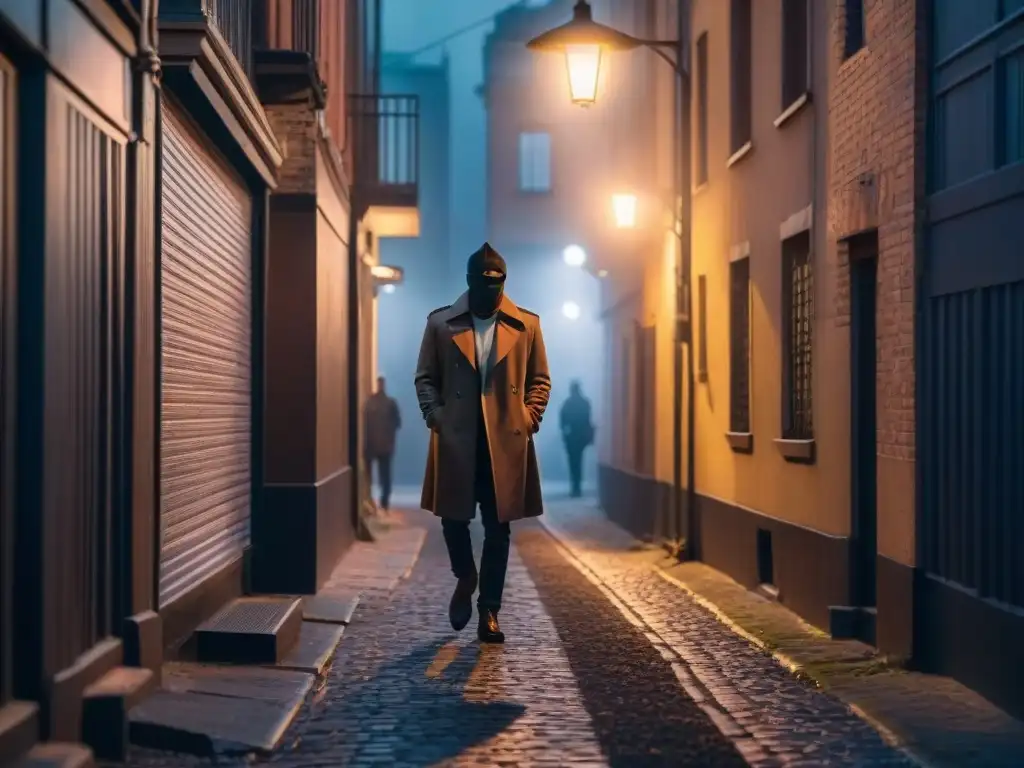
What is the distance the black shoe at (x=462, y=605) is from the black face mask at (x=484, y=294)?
1.48 metres

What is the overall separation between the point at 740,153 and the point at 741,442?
7.74ft

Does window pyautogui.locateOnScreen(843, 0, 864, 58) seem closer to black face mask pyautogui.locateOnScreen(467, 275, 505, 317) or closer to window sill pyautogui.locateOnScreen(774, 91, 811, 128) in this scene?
window sill pyautogui.locateOnScreen(774, 91, 811, 128)

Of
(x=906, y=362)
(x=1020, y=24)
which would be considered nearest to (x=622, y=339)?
(x=906, y=362)

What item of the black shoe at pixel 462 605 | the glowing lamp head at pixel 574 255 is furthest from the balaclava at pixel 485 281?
the glowing lamp head at pixel 574 255

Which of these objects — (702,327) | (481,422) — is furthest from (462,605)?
(702,327)

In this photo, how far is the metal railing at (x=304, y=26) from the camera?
12.6m

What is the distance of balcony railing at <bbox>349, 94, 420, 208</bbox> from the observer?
58.0ft

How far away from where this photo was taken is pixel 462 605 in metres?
9.00

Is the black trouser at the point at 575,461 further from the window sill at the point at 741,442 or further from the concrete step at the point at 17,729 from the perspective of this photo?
the concrete step at the point at 17,729

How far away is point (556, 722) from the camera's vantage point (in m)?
6.79

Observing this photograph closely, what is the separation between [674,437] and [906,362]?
7.49m

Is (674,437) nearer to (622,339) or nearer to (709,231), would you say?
(709,231)

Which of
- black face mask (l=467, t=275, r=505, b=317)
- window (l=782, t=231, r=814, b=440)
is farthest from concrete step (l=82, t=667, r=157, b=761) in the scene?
window (l=782, t=231, r=814, b=440)

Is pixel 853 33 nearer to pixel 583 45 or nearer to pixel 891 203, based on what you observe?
pixel 891 203
